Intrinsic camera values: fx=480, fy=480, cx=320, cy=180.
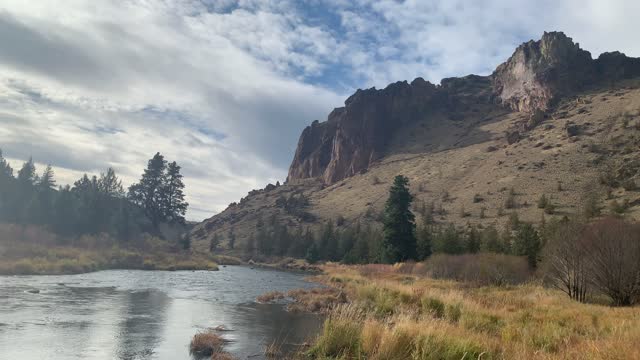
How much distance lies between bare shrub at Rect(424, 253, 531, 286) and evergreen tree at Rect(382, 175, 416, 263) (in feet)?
58.2

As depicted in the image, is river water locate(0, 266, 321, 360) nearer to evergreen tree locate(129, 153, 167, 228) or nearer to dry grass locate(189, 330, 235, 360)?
dry grass locate(189, 330, 235, 360)

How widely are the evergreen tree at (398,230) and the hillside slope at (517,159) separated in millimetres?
26958

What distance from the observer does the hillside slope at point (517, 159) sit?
90438mm

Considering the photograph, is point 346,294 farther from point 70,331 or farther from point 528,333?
point 528,333

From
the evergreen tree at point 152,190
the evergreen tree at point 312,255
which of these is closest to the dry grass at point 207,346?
the evergreen tree at point 312,255

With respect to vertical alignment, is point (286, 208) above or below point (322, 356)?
above

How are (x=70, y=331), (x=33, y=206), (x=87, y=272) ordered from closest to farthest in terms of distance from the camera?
(x=70, y=331) < (x=87, y=272) < (x=33, y=206)

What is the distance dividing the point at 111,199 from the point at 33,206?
2130cm

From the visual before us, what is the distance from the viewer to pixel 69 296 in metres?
30.1

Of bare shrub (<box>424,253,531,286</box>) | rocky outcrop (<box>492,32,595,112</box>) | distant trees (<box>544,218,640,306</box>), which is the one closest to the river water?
distant trees (<box>544,218,640,306</box>)

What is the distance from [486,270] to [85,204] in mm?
78549

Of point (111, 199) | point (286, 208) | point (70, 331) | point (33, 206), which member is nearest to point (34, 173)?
point (111, 199)

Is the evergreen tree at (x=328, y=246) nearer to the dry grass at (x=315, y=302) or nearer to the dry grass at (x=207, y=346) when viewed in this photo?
the dry grass at (x=315, y=302)

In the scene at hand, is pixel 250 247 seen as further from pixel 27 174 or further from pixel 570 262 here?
pixel 570 262
